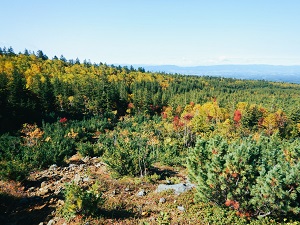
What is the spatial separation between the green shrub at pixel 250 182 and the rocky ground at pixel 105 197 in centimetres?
279

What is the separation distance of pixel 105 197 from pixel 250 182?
8.14 metres

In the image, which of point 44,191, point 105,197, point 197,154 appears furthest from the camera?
point 44,191

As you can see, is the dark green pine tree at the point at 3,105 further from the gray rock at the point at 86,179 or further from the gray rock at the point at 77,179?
the gray rock at the point at 86,179

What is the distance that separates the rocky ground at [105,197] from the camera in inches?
481

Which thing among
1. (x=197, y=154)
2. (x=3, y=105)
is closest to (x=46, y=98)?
(x=3, y=105)

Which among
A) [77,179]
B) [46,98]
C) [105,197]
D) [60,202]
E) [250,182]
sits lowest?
[46,98]

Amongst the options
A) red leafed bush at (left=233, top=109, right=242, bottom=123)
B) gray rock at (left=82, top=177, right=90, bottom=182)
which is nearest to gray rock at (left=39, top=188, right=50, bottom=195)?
gray rock at (left=82, top=177, right=90, bottom=182)

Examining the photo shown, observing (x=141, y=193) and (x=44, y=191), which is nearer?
(x=141, y=193)

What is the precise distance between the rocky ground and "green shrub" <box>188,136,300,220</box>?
279 cm

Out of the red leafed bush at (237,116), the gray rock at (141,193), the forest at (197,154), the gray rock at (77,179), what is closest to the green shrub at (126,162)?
the forest at (197,154)

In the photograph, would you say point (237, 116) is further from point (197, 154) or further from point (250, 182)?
point (250, 182)

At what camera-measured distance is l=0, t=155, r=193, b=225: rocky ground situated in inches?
481

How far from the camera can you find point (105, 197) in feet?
41.8

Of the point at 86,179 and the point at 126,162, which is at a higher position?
the point at 126,162
